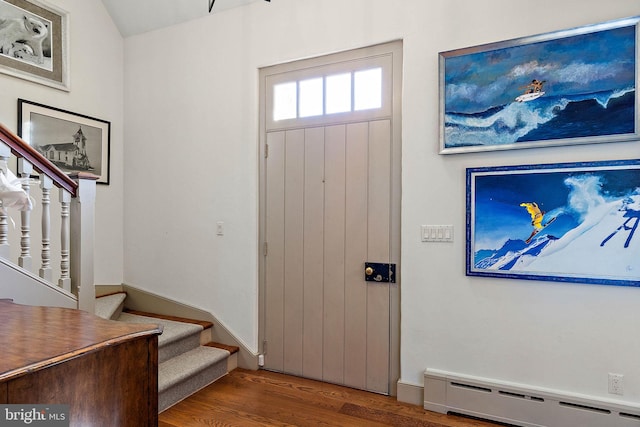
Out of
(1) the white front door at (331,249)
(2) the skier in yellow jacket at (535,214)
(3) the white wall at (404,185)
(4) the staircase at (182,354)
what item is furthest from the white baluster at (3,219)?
(2) the skier in yellow jacket at (535,214)

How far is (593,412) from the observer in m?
2.09

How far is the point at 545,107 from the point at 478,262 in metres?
1.04

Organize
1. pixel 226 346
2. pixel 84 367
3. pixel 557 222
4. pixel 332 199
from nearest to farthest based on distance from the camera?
pixel 84 367, pixel 557 222, pixel 332 199, pixel 226 346

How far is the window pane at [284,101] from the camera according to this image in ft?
A: 9.80

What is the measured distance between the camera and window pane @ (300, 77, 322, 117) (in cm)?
290

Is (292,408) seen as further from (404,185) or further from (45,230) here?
(45,230)

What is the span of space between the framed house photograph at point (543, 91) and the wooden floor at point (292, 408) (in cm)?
180

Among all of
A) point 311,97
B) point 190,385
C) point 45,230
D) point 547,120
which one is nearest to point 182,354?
point 190,385

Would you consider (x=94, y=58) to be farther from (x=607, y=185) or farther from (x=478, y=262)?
(x=607, y=185)

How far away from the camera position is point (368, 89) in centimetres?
273

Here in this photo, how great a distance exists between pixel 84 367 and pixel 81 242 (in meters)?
1.45

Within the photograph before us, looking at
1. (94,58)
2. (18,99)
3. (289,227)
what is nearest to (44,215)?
(18,99)

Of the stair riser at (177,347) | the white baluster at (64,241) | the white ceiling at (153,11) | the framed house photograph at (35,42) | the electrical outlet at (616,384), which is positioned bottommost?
the stair riser at (177,347)

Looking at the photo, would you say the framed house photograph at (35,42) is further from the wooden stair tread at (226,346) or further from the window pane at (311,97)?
the wooden stair tread at (226,346)
